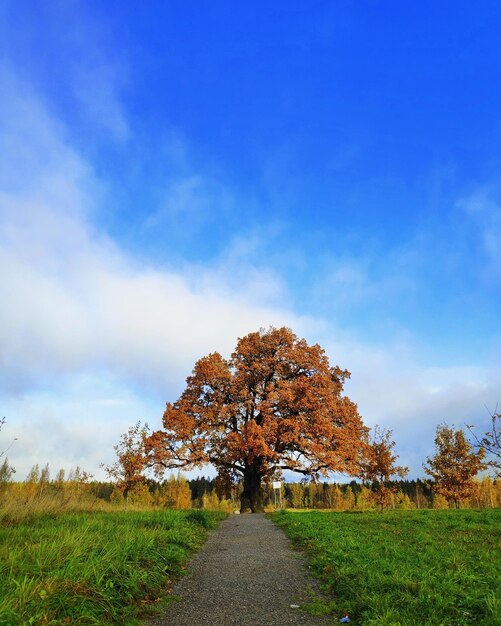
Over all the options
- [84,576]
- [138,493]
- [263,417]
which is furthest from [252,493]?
[84,576]

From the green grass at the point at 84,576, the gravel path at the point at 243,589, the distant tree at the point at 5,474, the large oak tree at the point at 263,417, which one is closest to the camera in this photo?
the green grass at the point at 84,576

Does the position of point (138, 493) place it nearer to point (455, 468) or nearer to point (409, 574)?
point (455, 468)

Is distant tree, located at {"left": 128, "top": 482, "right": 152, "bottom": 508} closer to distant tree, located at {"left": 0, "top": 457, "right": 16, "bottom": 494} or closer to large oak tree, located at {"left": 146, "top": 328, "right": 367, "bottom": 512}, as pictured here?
large oak tree, located at {"left": 146, "top": 328, "right": 367, "bottom": 512}

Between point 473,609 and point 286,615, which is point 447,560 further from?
point 286,615

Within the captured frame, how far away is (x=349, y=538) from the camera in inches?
417

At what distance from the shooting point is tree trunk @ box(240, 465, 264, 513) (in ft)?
96.6

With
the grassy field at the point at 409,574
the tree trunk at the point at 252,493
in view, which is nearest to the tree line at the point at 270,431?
the tree trunk at the point at 252,493

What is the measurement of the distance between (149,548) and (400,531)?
27.7 feet

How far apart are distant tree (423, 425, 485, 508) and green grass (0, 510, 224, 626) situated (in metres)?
28.9

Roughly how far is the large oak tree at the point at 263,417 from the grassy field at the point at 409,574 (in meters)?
14.4

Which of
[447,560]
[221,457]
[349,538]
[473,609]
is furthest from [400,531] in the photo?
[221,457]

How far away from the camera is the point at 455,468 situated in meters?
Answer: 32.4

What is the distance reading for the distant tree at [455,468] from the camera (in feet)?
105

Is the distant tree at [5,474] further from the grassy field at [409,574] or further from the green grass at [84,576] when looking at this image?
the grassy field at [409,574]
